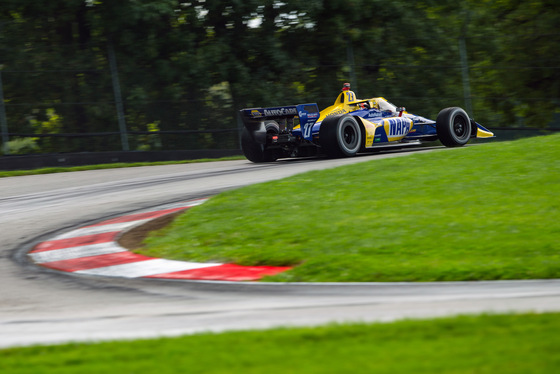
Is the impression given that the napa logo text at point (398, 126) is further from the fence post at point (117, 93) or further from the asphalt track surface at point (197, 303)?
the asphalt track surface at point (197, 303)

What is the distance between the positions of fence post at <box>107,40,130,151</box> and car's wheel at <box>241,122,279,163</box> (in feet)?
11.5

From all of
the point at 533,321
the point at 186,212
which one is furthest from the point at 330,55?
the point at 533,321

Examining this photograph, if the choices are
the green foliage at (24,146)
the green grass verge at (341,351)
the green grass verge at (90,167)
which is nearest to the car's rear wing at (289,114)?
the green grass verge at (90,167)

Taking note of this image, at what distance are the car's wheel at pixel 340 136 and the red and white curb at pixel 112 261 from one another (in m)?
5.37

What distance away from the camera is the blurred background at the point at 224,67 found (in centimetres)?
1684

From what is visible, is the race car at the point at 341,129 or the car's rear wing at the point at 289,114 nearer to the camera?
the race car at the point at 341,129

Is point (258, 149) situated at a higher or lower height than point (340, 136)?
lower

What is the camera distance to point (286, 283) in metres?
5.55

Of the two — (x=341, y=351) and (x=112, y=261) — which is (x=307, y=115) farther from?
(x=341, y=351)

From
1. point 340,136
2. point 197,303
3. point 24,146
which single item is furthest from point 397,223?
point 24,146

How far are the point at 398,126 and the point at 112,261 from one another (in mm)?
8677

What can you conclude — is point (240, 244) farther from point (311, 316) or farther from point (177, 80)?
point (177, 80)

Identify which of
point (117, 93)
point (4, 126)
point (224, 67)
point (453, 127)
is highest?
point (224, 67)

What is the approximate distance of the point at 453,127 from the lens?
48.2ft
